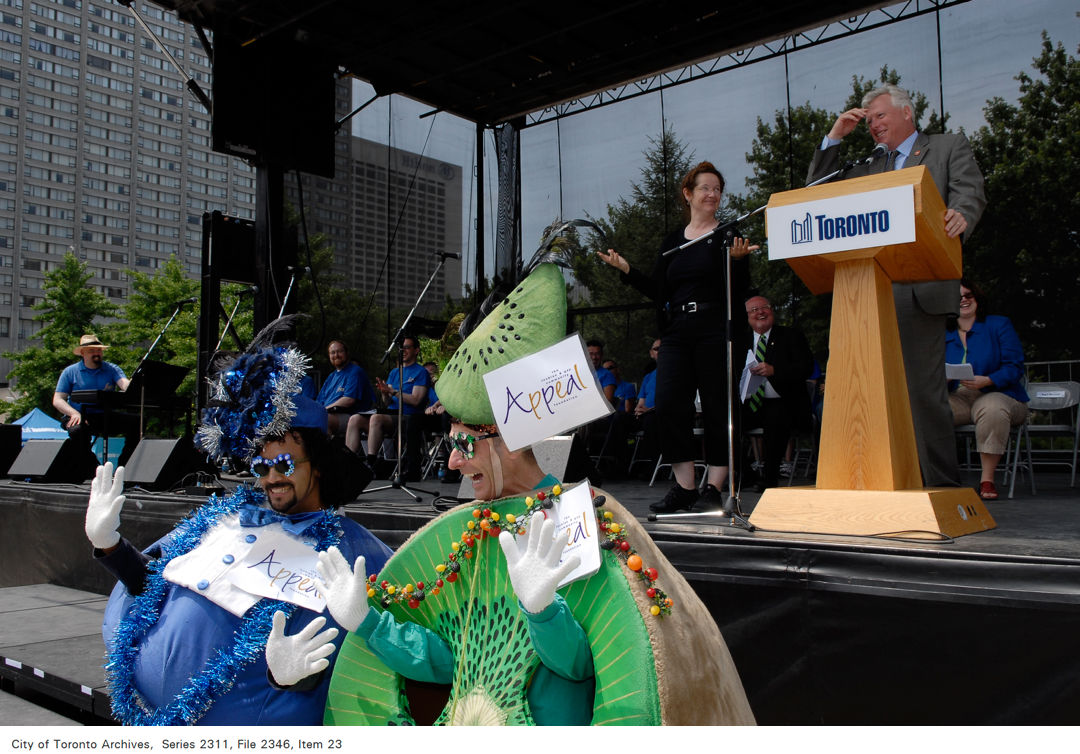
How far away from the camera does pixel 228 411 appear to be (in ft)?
6.81

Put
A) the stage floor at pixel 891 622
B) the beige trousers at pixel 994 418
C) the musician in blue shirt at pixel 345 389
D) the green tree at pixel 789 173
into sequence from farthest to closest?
the green tree at pixel 789 173
the musician in blue shirt at pixel 345 389
the beige trousers at pixel 994 418
the stage floor at pixel 891 622

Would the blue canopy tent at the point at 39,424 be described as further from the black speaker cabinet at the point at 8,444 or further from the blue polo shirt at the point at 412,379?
the blue polo shirt at the point at 412,379

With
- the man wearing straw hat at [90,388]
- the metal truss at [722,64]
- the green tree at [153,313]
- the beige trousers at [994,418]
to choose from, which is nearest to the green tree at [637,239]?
the metal truss at [722,64]

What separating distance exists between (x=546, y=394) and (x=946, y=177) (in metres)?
2.38

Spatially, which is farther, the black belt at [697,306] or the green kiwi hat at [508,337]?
the black belt at [697,306]

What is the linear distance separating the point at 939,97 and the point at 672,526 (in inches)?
291

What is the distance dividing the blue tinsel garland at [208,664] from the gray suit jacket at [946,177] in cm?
231

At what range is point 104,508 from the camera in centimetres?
193

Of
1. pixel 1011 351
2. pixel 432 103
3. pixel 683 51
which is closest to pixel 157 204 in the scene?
pixel 432 103

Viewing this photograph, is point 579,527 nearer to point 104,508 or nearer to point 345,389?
point 104,508

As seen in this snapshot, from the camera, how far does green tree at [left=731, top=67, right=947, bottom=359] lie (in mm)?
8891

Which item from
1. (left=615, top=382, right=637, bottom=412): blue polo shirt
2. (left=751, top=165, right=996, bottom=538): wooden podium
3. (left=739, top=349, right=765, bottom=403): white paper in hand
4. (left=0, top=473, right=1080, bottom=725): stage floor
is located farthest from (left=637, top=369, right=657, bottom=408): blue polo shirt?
(left=751, top=165, right=996, bottom=538): wooden podium

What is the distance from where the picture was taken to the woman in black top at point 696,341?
335cm

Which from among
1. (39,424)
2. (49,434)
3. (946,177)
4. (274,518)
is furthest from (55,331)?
(946,177)
